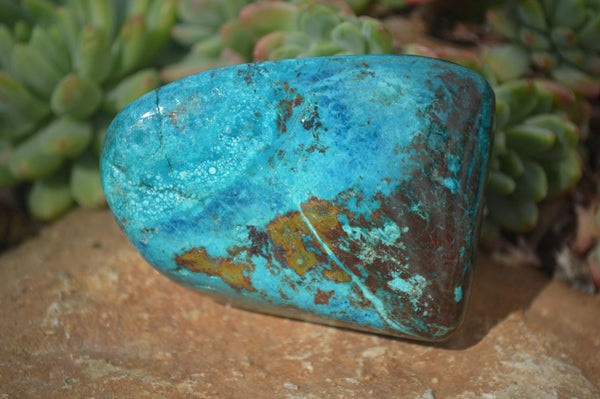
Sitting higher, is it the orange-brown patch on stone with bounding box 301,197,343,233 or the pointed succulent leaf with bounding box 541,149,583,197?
the orange-brown patch on stone with bounding box 301,197,343,233

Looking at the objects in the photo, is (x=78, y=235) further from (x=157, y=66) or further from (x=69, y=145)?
(x=157, y=66)

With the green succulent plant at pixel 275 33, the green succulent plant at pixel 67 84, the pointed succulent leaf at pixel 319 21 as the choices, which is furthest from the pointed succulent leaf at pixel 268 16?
the green succulent plant at pixel 67 84

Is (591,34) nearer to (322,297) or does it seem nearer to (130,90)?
(322,297)

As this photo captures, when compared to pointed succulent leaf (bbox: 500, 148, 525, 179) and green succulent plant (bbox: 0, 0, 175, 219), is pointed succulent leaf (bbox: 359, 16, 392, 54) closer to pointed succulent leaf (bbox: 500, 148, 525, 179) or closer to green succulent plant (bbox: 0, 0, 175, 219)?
pointed succulent leaf (bbox: 500, 148, 525, 179)

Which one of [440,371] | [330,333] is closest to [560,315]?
[440,371]

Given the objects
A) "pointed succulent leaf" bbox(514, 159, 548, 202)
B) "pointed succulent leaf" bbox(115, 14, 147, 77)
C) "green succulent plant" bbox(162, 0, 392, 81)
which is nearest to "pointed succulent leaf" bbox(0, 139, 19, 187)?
"pointed succulent leaf" bbox(115, 14, 147, 77)

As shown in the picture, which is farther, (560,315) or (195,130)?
(560,315)

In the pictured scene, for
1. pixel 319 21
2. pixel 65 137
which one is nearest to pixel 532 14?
pixel 319 21
